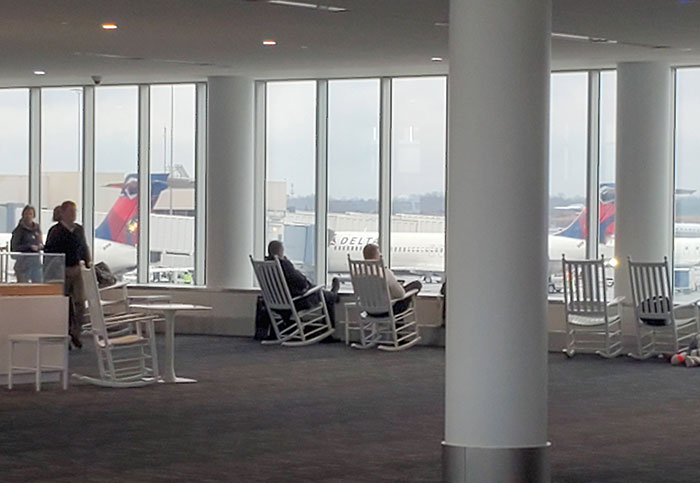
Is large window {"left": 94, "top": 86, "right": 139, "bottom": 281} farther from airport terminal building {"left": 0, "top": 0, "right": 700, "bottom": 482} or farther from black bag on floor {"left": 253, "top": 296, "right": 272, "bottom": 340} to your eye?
black bag on floor {"left": 253, "top": 296, "right": 272, "bottom": 340}

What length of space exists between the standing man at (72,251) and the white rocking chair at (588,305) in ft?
15.2

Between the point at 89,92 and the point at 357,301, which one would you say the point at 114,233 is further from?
the point at 357,301

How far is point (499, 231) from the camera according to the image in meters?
6.59

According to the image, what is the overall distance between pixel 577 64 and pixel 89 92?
6.53 metres

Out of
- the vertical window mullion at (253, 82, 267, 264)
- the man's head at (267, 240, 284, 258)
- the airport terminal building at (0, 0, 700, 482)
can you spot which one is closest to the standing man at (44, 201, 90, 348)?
the airport terminal building at (0, 0, 700, 482)

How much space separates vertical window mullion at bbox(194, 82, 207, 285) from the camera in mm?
17562

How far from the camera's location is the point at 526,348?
6.64 m

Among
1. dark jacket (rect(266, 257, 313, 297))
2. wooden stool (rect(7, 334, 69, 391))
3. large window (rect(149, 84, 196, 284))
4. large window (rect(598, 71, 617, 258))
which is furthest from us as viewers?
large window (rect(149, 84, 196, 284))

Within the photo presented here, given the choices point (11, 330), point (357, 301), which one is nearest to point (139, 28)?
point (11, 330)

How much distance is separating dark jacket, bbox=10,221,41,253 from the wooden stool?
4.51 metres

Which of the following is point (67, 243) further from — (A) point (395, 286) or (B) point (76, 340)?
(A) point (395, 286)

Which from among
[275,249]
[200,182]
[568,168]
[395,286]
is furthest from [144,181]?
[568,168]

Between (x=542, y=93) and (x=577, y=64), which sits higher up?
(x=577, y=64)

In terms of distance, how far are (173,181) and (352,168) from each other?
241 cm
